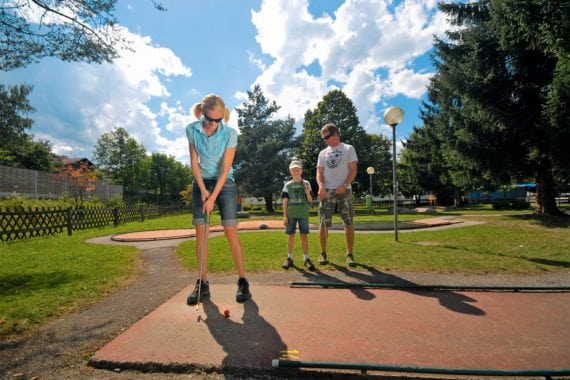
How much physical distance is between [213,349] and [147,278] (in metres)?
2.98

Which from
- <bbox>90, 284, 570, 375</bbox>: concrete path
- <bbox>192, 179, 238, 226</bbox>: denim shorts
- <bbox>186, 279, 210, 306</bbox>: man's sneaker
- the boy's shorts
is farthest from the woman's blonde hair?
the boy's shorts

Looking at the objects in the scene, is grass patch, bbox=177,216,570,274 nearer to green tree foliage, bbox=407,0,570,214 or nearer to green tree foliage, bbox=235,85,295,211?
green tree foliage, bbox=407,0,570,214

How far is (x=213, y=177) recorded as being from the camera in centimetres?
331

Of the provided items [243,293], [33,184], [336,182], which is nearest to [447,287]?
[336,182]

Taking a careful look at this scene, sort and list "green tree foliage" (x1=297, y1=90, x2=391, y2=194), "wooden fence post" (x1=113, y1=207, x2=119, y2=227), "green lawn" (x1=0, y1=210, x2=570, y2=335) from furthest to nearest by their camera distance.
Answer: "green tree foliage" (x1=297, y1=90, x2=391, y2=194), "wooden fence post" (x1=113, y1=207, x2=119, y2=227), "green lawn" (x1=0, y1=210, x2=570, y2=335)

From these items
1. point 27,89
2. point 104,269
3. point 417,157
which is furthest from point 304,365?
point 417,157

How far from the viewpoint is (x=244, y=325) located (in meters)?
2.47

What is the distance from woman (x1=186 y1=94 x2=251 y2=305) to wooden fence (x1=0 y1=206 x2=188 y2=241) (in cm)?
1189

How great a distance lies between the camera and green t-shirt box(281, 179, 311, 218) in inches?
203

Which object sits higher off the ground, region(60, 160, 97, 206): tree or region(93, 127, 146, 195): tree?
region(93, 127, 146, 195): tree

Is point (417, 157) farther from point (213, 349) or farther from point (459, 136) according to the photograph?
point (213, 349)

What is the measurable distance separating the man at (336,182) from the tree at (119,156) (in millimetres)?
60324

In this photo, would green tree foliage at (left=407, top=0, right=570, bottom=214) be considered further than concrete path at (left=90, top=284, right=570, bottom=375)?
Yes

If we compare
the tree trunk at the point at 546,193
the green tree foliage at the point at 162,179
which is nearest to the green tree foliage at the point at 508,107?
the tree trunk at the point at 546,193
